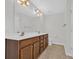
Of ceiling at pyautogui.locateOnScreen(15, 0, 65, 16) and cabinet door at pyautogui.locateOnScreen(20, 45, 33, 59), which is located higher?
ceiling at pyautogui.locateOnScreen(15, 0, 65, 16)

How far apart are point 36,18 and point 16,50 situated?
171 inches

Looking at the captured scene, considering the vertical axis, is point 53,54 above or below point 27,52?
below

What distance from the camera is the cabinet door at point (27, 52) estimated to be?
202 centimetres

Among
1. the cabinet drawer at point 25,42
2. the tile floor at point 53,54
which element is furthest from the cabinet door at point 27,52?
the tile floor at point 53,54

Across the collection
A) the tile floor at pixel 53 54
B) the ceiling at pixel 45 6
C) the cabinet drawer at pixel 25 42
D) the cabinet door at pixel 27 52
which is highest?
the ceiling at pixel 45 6

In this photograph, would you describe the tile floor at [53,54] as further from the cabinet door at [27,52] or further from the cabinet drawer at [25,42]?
the cabinet drawer at [25,42]

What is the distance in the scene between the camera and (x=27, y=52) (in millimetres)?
2225

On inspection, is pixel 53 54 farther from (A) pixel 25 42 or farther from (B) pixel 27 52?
(A) pixel 25 42

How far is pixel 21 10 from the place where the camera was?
5137 mm

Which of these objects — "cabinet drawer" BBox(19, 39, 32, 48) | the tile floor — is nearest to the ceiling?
the tile floor

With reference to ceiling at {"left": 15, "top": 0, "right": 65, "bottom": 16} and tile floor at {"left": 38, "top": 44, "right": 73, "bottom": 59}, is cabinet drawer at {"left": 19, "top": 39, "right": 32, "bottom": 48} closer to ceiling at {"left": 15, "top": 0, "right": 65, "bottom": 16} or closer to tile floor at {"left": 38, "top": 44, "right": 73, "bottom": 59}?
tile floor at {"left": 38, "top": 44, "right": 73, "bottom": 59}

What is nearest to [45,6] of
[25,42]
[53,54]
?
[53,54]

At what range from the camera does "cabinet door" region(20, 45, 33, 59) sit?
202 cm
